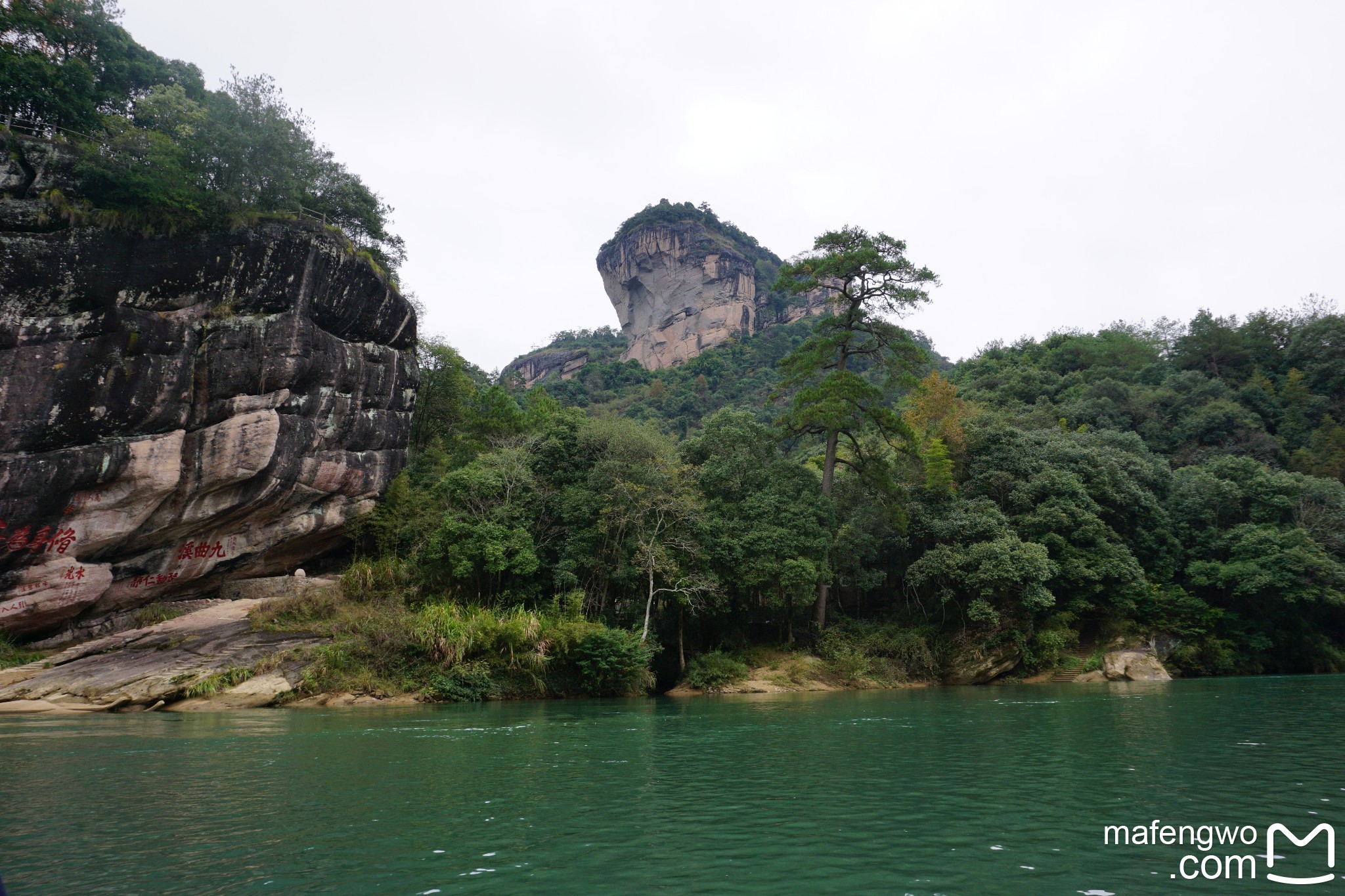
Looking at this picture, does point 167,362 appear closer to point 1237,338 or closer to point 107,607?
point 107,607

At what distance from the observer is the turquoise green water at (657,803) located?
5.13 meters

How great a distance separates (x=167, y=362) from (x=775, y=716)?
21720 millimetres

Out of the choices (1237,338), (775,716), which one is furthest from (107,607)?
(1237,338)

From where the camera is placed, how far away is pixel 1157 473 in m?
33.4

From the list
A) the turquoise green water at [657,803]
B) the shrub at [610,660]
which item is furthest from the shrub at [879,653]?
the turquoise green water at [657,803]

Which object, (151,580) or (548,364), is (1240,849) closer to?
(151,580)

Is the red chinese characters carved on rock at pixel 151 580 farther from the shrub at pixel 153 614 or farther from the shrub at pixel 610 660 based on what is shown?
the shrub at pixel 610 660

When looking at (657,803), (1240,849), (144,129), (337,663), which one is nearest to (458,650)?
(337,663)

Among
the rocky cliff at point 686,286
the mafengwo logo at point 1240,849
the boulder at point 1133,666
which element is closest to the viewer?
the mafengwo logo at point 1240,849

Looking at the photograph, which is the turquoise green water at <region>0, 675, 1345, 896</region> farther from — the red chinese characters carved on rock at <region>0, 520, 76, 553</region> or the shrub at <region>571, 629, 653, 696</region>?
the red chinese characters carved on rock at <region>0, 520, 76, 553</region>

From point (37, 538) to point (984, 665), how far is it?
31229 mm

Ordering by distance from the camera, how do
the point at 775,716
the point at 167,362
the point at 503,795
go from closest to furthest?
1. the point at 503,795
2. the point at 775,716
3. the point at 167,362

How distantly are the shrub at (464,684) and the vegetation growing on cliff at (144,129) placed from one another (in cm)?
1730

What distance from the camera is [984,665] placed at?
89.6 ft
